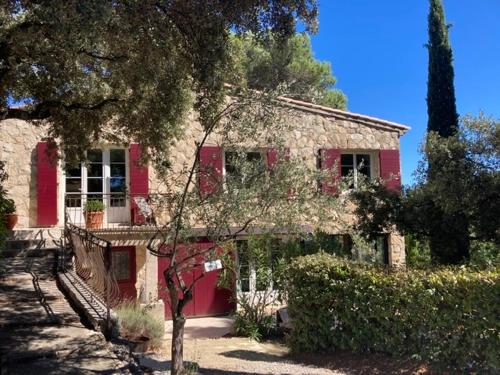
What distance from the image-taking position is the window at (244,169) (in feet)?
18.4

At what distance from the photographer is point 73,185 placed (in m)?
14.0

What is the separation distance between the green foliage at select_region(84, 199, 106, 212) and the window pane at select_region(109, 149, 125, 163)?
1430mm

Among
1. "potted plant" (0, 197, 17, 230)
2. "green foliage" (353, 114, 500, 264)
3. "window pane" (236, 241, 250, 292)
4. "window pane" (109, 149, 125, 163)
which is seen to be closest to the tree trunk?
"green foliage" (353, 114, 500, 264)

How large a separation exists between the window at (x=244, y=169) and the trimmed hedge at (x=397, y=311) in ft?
8.84

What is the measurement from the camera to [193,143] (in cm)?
1468

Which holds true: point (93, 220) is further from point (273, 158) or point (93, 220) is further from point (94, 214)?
point (273, 158)

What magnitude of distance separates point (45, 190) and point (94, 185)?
1.33 meters

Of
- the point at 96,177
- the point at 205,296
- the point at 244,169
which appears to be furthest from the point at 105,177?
the point at 244,169

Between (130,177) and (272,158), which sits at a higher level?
(130,177)

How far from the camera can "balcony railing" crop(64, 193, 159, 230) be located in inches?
520

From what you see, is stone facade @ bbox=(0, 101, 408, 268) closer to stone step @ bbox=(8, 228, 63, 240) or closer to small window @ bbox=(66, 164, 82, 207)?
small window @ bbox=(66, 164, 82, 207)

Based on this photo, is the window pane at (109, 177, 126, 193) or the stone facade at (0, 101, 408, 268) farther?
the window pane at (109, 177, 126, 193)

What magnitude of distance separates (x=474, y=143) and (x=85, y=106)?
7.06 meters

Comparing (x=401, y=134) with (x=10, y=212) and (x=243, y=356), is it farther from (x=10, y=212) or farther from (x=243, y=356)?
(x=10, y=212)
